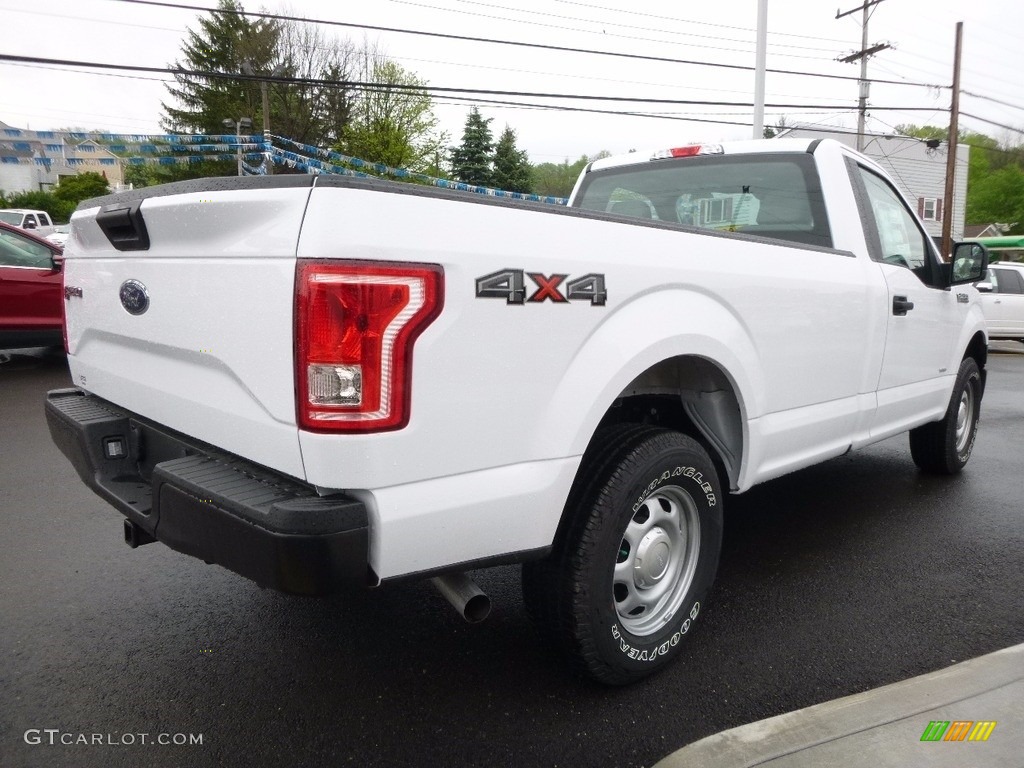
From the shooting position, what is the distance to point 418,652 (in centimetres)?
268

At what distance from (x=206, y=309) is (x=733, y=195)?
2825 mm

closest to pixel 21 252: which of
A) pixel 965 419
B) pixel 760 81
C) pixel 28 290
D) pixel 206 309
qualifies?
pixel 28 290

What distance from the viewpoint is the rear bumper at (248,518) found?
65.7 inches

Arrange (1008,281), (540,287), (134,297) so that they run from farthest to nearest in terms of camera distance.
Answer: (1008,281) < (134,297) < (540,287)

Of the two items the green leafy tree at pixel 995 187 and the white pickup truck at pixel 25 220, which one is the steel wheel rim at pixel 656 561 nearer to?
the white pickup truck at pixel 25 220

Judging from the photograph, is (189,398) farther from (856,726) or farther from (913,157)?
(913,157)

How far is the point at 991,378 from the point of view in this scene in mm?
11125

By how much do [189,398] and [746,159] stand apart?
119 inches

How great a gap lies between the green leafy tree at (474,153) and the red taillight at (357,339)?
4095cm

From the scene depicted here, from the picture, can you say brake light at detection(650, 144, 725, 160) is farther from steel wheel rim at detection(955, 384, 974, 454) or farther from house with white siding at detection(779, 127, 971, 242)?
house with white siding at detection(779, 127, 971, 242)

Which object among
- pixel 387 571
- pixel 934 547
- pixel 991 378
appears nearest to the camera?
pixel 387 571

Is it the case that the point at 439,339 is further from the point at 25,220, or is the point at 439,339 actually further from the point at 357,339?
the point at 25,220

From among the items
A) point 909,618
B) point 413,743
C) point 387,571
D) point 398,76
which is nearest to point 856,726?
point 909,618

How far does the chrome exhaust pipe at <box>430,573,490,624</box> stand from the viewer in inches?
79.2
